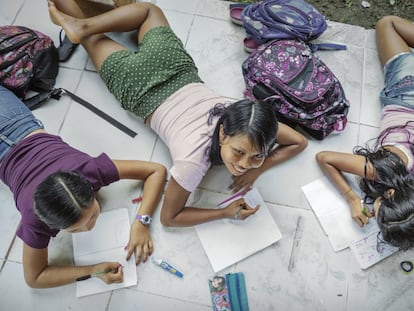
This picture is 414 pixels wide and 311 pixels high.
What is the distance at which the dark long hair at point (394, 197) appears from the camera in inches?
49.0

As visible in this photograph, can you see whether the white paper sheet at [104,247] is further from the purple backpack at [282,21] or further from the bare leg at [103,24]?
the purple backpack at [282,21]

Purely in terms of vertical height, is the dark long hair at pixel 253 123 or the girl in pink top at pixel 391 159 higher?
the dark long hair at pixel 253 123

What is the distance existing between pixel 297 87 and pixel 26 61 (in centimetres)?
104

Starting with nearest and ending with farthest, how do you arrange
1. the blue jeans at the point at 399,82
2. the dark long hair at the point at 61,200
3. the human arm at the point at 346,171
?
the dark long hair at the point at 61,200
the human arm at the point at 346,171
the blue jeans at the point at 399,82

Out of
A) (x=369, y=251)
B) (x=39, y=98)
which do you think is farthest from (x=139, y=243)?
(x=369, y=251)

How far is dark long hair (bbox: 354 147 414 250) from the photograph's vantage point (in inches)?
49.0

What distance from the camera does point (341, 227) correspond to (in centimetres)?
152

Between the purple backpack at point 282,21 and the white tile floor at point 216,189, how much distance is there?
0.15 m

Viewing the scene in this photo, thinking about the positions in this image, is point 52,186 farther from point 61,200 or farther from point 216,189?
point 216,189

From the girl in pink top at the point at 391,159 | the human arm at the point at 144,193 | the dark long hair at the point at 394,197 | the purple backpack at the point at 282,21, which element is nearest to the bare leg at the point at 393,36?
the girl in pink top at the point at 391,159

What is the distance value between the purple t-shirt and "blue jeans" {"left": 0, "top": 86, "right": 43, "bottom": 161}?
40 mm

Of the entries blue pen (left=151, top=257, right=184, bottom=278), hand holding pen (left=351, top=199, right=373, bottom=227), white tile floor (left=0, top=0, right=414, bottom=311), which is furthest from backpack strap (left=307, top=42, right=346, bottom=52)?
blue pen (left=151, top=257, right=184, bottom=278)

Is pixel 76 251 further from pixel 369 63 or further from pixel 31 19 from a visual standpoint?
pixel 369 63

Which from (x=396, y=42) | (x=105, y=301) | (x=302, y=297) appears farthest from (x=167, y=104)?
(x=396, y=42)
